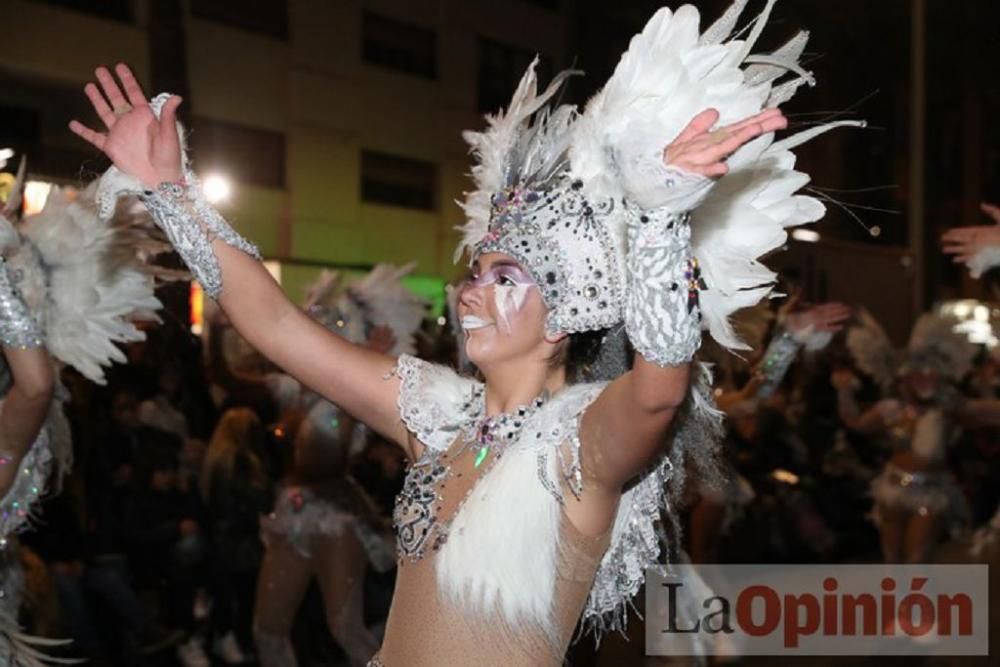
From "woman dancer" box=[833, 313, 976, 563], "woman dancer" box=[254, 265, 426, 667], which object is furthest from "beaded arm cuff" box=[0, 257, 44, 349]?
"woman dancer" box=[833, 313, 976, 563]

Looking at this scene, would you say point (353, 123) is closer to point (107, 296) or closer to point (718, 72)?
point (107, 296)

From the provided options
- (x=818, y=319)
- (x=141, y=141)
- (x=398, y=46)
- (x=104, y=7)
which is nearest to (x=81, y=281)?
(x=141, y=141)

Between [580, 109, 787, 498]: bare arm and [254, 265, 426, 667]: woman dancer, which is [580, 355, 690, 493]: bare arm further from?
[254, 265, 426, 667]: woman dancer

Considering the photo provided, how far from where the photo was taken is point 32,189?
6320mm

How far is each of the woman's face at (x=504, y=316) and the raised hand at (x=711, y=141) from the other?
0.61 meters

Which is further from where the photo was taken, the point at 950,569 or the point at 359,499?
the point at 950,569

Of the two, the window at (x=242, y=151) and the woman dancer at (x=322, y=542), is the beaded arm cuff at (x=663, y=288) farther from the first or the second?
the window at (x=242, y=151)

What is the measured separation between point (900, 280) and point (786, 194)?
13.5 m

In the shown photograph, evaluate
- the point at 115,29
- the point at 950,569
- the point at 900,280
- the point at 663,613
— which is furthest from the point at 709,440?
the point at 900,280

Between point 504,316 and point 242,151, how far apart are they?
12.0 m

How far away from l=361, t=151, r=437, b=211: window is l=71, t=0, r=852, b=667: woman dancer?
1339cm

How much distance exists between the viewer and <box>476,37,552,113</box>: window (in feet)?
58.0

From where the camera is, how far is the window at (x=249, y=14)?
13641 mm

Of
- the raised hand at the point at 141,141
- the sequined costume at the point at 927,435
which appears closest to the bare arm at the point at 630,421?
the raised hand at the point at 141,141
